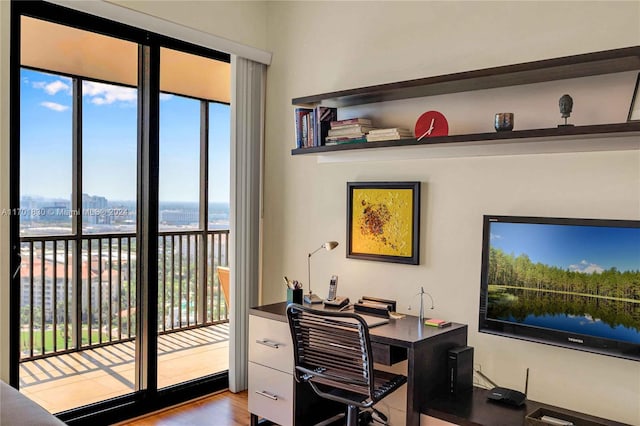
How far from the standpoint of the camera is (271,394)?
2959 mm

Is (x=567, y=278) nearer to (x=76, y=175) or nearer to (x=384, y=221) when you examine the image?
(x=384, y=221)

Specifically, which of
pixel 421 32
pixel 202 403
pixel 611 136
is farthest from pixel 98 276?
pixel 611 136

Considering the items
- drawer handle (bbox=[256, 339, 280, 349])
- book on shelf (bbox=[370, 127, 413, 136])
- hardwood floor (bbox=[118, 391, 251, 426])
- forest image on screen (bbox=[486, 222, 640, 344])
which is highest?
book on shelf (bbox=[370, 127, 413, 136])

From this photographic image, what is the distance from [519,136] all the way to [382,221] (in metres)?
1.02

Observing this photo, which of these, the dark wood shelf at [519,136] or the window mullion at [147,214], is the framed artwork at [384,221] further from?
the window mullion at [147,214]

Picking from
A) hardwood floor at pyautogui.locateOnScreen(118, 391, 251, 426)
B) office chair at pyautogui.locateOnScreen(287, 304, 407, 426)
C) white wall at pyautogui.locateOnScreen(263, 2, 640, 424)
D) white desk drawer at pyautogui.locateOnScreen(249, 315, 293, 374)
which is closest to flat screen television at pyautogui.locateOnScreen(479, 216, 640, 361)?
white wall at pyautogui.locateOnScreen(263, 2, 640, 424)

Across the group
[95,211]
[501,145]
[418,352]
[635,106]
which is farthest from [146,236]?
[635,106]

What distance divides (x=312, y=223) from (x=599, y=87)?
1.90 metres

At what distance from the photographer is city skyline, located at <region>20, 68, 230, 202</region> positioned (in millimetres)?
2799

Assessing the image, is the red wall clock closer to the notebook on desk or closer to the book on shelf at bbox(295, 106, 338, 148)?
the book on shelf at bbox(295, 106, 338, 148)

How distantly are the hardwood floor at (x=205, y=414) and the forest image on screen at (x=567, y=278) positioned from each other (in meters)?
1.72

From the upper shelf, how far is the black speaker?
1334 mm

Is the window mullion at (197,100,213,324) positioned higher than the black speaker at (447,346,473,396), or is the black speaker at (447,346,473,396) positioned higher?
the window mullion at (197,100,213,324)

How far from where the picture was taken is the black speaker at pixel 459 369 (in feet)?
8.17
